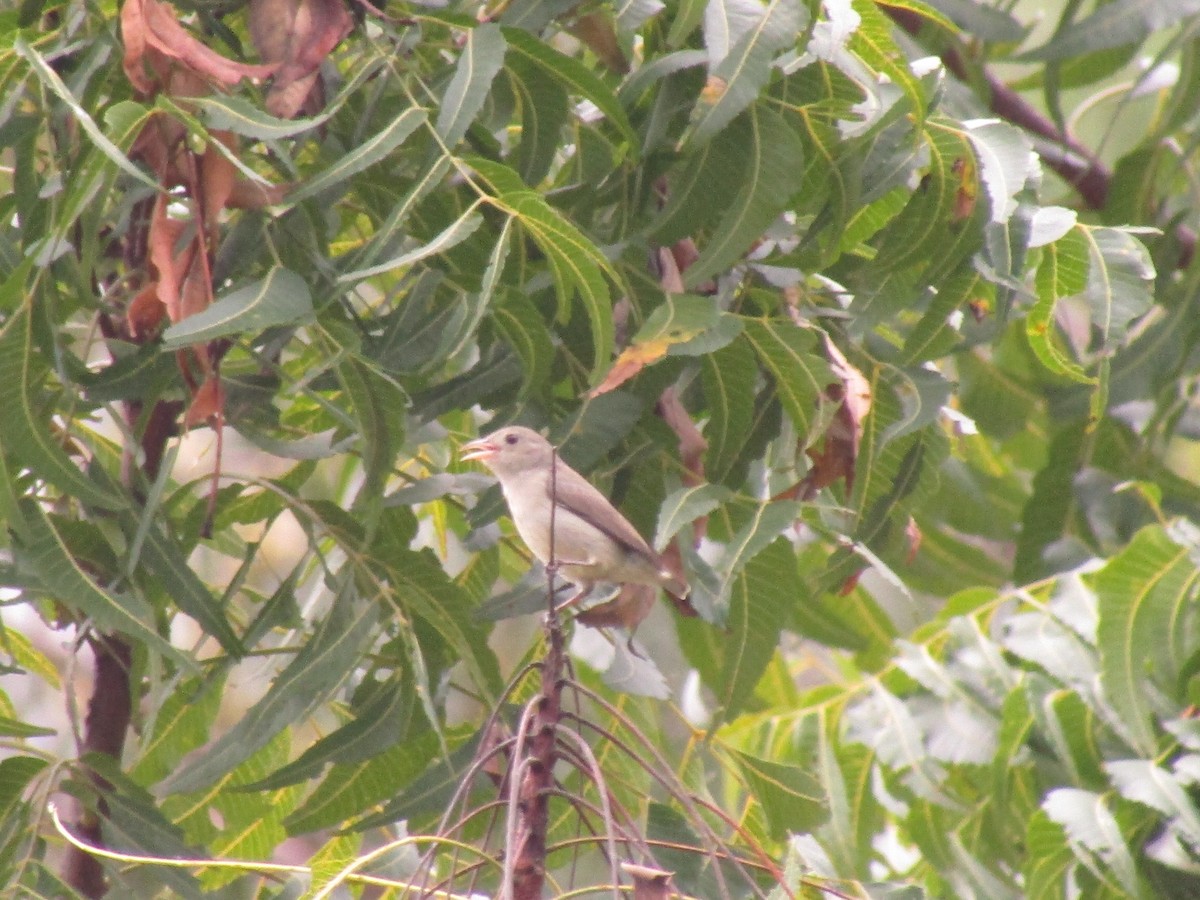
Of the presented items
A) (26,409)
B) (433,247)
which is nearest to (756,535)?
(433,247)

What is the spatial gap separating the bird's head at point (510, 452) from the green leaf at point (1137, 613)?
1.44 meters

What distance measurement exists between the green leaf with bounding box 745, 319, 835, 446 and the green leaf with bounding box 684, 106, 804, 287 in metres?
0.14

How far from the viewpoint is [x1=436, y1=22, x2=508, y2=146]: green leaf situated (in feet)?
7.60

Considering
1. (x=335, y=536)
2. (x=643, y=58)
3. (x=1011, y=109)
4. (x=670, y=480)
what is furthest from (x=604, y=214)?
(x=1011, y=109)

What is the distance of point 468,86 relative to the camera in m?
2.33

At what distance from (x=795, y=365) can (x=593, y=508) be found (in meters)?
0.76

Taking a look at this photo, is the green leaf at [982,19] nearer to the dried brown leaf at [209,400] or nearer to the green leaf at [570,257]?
the green leaf at [570,257]

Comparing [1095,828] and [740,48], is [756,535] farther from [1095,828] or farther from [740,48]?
[1095,828]

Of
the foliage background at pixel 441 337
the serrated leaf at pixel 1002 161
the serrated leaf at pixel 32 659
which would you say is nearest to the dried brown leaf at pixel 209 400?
the foliage background at pixel 441 337

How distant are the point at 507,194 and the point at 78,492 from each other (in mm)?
815

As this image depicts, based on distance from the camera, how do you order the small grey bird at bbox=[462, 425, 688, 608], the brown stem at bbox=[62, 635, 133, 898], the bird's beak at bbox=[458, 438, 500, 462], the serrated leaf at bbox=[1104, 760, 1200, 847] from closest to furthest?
the brown stem at bbox=[62, 635, 133, 898], the small grey bird at bbox=[462, 425, 688, 608], the bird's beak at bbox=[458, 438, 500, 462], the serrated leaf at bbox=[1104, 760, 1200, 847]

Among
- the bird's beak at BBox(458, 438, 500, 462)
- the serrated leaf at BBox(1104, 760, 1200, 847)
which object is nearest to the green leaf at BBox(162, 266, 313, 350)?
the bird's beak at BBox(458, 438, 500, 462)

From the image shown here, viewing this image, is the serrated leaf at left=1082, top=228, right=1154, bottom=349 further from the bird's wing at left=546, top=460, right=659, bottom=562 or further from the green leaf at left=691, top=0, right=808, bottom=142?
the bird's wing at left=546, top=460, right=659, bottom=562

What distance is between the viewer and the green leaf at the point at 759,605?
9.02 ft
